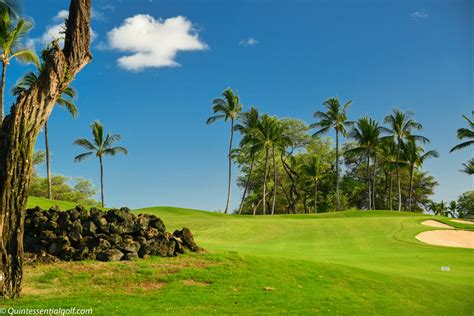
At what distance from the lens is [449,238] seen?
32656 mm

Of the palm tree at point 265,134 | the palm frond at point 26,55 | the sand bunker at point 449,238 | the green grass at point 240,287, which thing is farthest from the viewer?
the palm tree at point 265,134

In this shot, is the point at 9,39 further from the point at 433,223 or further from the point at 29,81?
the point at 433,223

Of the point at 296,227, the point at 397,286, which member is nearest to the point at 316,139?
the point at 296,227

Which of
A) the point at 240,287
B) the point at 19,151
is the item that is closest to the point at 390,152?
the point at 240,287

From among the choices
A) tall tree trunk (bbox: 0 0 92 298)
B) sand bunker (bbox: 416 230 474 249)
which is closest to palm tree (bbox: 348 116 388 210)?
sand bunker (bbox: 416 230 474 249)

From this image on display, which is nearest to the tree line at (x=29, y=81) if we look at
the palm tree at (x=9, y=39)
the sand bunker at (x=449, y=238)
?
the palm tree at (x=9, y=39)

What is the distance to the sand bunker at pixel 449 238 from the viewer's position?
30403 millimetres

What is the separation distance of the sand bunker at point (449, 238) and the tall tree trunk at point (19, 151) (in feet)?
83.4

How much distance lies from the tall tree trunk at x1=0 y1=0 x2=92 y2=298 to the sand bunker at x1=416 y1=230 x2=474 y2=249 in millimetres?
25420

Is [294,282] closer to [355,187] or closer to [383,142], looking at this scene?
[383,142]

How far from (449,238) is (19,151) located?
3042cm

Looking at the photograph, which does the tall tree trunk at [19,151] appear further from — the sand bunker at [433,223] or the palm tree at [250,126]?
the palm tree at [250,126]

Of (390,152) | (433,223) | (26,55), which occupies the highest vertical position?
(26,55)

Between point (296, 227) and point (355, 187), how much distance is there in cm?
4500
